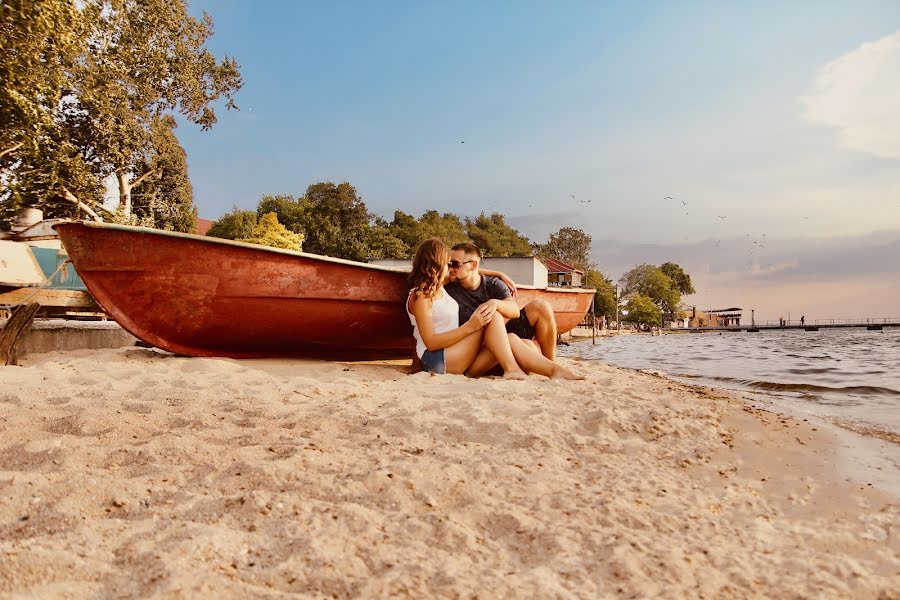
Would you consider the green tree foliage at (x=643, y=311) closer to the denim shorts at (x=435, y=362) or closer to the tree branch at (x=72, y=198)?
the tree branch at (x=72, y=198)

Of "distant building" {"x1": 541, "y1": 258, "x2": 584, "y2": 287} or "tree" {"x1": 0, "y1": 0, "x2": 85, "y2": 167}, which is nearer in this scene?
"tree" {"x1": 0, "y1": 0, "x2": 85, "y2": 167}

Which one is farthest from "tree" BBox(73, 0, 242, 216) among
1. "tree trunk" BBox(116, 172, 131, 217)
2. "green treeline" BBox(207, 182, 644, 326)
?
"green treeline" BBox(207, 182, 644, 326)

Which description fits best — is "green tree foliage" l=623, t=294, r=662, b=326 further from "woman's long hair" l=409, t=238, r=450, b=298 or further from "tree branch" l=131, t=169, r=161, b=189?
"woman's long hair" l=409, t=238, r=450, b=298

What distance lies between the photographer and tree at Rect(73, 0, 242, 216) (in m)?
17.4

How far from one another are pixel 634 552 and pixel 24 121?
52.8 feet

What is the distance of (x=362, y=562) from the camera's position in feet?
4.39

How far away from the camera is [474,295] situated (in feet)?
16.2

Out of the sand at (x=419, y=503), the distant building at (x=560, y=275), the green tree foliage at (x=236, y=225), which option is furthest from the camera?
the distant building at (x=560, y=275)

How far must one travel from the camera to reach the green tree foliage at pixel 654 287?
76188 millimetres

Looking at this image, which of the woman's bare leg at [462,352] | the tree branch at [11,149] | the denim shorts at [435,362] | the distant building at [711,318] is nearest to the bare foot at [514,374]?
the woman's bare leg at [462,352]

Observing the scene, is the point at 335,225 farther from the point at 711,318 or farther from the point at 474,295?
the point at 711,318

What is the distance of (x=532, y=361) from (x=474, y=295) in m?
0.83

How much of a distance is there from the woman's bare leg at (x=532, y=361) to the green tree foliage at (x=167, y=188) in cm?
2052

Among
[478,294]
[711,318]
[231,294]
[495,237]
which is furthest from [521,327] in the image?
[711,318]
